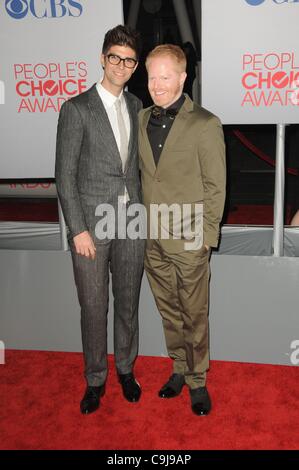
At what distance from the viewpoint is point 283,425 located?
219 centimetres

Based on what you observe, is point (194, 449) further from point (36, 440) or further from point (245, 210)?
point (245, 210)

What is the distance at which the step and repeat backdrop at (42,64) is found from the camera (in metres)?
2.52

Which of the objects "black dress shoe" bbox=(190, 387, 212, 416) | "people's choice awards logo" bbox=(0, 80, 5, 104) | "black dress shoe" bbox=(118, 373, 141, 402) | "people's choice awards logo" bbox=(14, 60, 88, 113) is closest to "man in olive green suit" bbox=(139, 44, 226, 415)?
"black dress shoe" bbox=(190, 387, 212, 416)

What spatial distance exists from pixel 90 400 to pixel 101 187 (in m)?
1.08

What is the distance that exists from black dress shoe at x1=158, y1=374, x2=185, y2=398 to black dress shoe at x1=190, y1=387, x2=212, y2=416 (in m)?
0.12

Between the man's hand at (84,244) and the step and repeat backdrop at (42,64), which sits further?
the step and repeat backdrop at (42,64)

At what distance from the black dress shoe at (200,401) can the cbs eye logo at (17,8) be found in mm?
2217

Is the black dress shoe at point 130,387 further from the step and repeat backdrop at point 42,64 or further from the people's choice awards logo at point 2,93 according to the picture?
the people's choice awards logo at point 2,93

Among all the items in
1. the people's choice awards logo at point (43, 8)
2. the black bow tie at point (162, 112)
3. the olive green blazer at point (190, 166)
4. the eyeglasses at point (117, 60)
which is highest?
the people's choice awards logo at point (43, 8)

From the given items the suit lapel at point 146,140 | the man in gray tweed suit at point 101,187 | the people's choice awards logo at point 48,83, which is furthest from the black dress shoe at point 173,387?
the people's choice awards logo at point 48,83

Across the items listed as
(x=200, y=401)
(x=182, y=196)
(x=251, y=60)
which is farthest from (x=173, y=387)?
(x=251, y=60)

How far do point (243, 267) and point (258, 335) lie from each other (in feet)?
1.39

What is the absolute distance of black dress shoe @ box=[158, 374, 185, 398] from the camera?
2426 millimetres

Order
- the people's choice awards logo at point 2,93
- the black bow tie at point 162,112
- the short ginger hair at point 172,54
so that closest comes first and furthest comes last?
the short ginger hair at point 172,54
the black bow tie at point 162,112
the people's choice awards logo at point 2,93
